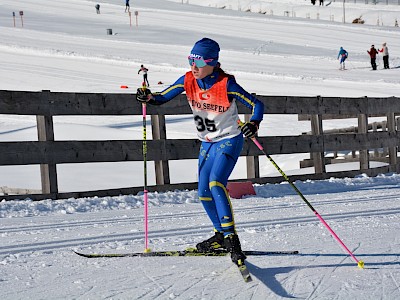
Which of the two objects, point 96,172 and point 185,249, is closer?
point 185,249

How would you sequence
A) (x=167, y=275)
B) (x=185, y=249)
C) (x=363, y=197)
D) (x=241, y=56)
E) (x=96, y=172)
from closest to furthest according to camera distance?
(x=167, y=275), (x=185, y=249), (x=363, y=197), (x=96, y=172), (x=241, y=56)

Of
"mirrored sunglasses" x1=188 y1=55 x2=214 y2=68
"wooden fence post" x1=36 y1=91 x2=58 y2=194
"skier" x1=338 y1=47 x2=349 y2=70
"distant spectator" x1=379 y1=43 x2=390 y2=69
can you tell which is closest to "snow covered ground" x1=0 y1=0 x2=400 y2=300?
"wooden fence post" x1=36 y1=91 x2=58 y2=194

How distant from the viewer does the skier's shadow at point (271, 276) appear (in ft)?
16.5

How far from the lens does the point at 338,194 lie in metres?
Answer: 11.1

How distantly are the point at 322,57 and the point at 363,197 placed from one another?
36964mm

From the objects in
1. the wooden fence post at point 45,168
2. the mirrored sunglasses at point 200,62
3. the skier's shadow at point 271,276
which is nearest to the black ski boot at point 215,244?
the skier's shadow at point 271,276

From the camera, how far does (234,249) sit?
18.1ft

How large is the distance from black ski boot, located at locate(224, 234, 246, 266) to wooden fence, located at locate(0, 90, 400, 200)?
4462 mm

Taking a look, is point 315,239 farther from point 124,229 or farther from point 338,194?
point 338,194

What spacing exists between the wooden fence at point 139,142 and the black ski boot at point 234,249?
4462 millimetres

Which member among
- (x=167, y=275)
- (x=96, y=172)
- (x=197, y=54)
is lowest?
(x=96, y=172)

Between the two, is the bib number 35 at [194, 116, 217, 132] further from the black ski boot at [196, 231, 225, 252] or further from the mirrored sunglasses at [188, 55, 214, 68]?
the black ski boot at [196, 231, 225, 252]

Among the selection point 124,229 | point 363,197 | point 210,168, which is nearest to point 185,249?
point 210,168

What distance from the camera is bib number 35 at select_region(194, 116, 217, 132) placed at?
596cm
